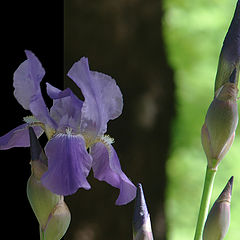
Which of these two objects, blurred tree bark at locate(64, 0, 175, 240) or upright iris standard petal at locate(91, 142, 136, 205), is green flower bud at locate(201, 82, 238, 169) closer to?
upright iris standard petal at locate(91, 142, 136, 205)

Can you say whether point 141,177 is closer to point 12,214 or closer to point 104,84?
point 12,214

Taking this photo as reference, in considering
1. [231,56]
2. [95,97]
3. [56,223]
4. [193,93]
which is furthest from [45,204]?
[193,93]

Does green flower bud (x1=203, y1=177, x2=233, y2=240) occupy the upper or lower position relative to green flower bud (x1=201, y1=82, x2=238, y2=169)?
lower

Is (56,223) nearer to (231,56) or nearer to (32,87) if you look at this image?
(32,87)

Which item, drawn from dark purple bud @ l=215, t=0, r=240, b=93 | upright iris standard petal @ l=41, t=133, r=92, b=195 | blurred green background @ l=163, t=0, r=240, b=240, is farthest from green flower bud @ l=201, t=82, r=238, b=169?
blurred green background @ l=163, t=0, r=240, b=240

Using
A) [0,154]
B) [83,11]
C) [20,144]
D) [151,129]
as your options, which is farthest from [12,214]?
[83,11]
